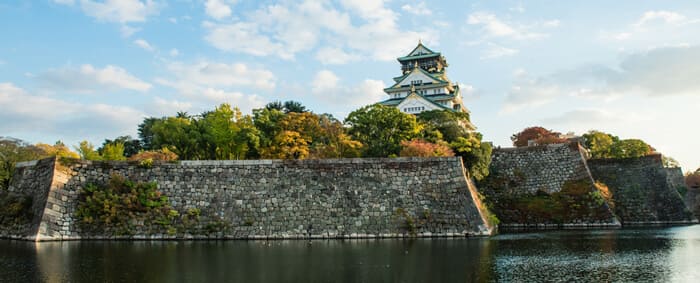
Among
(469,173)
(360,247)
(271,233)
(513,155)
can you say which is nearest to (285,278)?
(360,247)

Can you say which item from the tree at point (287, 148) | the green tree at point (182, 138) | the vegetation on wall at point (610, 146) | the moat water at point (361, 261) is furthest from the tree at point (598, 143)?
the green tree at point (182, 138)

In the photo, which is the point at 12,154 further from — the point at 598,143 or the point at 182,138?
the point at 598,143

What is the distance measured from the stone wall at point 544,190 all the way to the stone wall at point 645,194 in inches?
132

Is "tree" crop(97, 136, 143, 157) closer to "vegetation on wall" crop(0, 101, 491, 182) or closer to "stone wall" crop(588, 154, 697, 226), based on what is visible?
"vegetation on wall" crop(0, 101, 491, 182)

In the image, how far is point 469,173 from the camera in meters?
33.9

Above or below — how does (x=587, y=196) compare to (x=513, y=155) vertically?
below

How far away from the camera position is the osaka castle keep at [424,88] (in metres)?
57.1

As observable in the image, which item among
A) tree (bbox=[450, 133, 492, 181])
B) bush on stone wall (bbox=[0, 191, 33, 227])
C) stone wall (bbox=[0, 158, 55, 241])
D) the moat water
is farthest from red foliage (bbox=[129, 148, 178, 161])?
tree (bbox=[450, 133, 492, 181])

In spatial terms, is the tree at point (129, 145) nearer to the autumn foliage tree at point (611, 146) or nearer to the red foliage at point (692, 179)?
the autumn foliage tree at point (611, 146)

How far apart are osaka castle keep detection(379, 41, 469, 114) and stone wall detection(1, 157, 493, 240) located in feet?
96.4

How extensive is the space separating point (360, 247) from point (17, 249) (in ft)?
45.3

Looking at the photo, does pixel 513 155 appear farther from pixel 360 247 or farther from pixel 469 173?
pixel 360 247

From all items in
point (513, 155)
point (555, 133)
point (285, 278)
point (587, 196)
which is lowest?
point (285, 278)

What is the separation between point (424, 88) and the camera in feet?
204
